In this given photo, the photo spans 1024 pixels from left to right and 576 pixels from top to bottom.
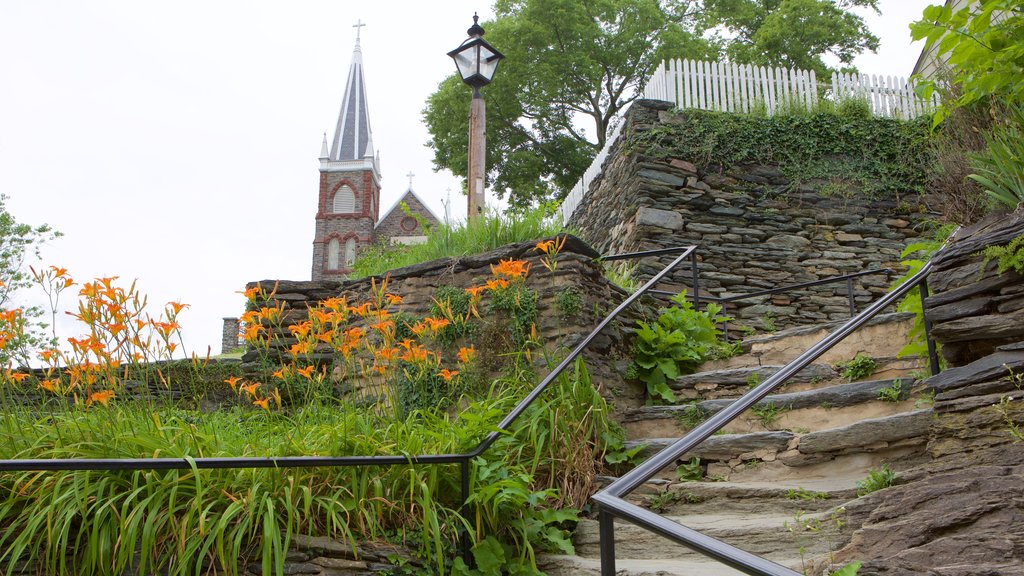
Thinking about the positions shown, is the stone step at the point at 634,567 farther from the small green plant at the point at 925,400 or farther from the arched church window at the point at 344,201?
the arched church window at the point at 344,201

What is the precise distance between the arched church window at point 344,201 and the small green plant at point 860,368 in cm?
3557

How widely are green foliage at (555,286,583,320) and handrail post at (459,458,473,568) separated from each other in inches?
58.3

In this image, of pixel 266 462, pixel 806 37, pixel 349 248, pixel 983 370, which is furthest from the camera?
pixel 349 248

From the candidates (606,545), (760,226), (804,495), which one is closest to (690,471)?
(804,495)

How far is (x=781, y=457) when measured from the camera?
11.4 feet

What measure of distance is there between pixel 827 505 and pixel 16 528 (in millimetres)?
2993

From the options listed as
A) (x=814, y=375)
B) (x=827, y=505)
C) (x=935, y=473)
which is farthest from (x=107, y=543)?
(x=814, y=375)

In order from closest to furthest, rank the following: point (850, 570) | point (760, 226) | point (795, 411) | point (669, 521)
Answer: point (669, 521)
point (850, 570)
point (795, 411)
point (760, 226)

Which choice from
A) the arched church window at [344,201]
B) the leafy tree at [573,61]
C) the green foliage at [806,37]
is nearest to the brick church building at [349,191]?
the arched church window at [344,201]

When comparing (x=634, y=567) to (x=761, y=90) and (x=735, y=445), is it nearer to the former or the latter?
(x=735, y=445)

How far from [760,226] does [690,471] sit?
4.93 meters

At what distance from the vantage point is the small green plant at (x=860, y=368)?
3799 mm

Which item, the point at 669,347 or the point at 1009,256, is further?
the point at 669,347

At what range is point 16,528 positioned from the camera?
2639 millimetres
